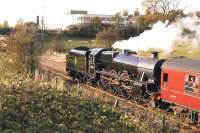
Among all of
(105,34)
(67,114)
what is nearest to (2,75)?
(67,114)

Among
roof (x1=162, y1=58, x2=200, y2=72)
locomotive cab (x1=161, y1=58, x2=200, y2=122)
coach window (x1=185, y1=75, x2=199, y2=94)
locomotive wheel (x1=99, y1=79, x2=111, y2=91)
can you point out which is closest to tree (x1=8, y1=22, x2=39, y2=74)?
locomotive wheel (x1=99, y1=79, x2=111, y2=91)

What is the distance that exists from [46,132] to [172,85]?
773 cm

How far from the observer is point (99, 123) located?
18.5 m

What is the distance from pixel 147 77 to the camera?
24281 millimetres

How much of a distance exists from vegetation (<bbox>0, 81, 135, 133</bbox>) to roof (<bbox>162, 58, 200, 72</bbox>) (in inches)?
143

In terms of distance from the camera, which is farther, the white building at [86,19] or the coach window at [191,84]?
the white building at [86,19]

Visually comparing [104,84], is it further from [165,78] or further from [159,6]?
[159,6]

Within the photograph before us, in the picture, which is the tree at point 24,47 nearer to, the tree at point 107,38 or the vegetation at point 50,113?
the vegetation at point 50,113

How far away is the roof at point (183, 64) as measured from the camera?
65.6 feet

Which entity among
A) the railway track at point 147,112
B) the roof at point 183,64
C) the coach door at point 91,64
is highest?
the roof at point 183,64

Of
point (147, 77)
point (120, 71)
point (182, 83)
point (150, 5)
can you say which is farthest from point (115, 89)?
point (150, 5)

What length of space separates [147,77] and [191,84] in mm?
4449

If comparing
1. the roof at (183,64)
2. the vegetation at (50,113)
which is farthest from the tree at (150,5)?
the vegetation at (50,113)

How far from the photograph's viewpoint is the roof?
788 inches
